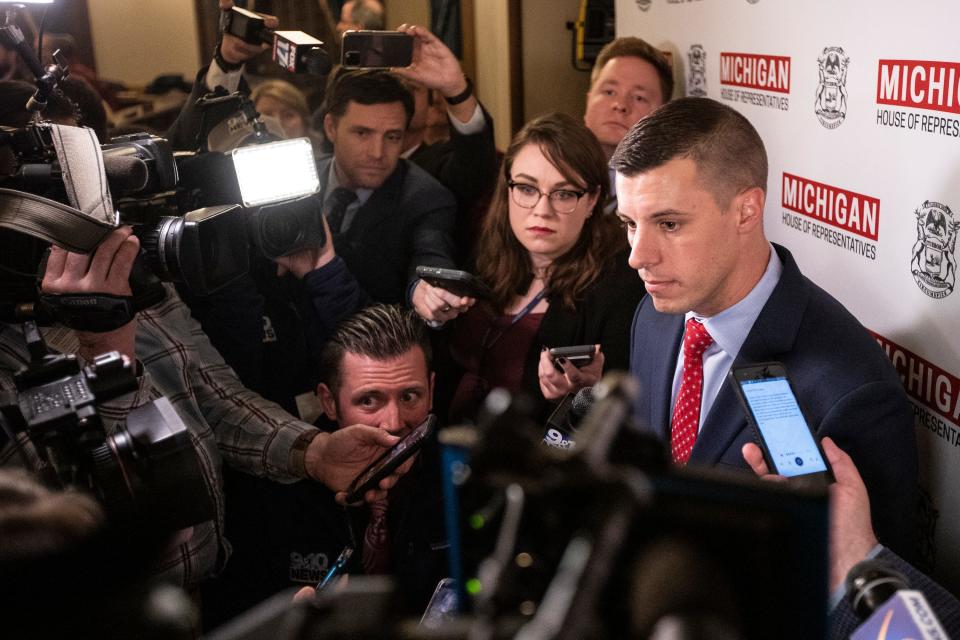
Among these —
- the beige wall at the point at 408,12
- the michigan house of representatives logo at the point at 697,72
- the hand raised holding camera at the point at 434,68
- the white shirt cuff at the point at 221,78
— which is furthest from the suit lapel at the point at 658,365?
the beige wall at the point at 408,12

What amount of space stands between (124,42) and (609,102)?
507 centimetres

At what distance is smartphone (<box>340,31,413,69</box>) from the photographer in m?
2.36

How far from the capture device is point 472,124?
2828mm

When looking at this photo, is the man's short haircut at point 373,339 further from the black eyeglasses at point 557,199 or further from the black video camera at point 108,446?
the black video camera at point 108,446

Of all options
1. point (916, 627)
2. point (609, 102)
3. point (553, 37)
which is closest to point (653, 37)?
point (609, 102)

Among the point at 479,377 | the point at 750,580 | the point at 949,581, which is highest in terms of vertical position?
the point at 750,580

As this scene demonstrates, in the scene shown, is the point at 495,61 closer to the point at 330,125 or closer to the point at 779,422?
the point at 330,125

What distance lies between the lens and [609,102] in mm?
3113

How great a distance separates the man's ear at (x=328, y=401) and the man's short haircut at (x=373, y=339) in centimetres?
1

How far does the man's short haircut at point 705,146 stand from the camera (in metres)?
1.66

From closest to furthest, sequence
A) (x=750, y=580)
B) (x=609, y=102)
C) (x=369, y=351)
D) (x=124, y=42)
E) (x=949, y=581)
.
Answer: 1. (x=750, y=580)
2. (x=949, y=581)
3. (x=369, y=351)
4. (x=609, y=102)
5. (x=124, y=42)

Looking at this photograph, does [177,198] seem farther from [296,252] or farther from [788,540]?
[788,540]

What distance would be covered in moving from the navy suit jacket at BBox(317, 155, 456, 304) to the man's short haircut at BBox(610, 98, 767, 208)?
1033 millimetres

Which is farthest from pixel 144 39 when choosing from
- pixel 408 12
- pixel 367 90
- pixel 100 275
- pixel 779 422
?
pixel 779 422
